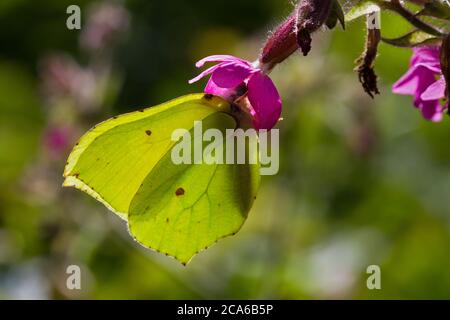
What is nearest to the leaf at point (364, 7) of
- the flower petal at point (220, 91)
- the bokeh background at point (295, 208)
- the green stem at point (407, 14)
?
the green stem at point (407, 14)

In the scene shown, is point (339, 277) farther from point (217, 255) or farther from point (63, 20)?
point (63, 20)

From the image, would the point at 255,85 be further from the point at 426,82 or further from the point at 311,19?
the point at 426,82

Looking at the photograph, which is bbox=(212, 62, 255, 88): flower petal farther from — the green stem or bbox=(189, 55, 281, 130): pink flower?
the green stem

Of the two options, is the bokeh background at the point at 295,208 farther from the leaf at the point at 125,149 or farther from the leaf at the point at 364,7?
the leaf at the point at 364,7

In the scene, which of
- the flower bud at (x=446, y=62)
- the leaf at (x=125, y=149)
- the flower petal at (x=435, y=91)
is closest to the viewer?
the flower bud at (x=446, y=62)

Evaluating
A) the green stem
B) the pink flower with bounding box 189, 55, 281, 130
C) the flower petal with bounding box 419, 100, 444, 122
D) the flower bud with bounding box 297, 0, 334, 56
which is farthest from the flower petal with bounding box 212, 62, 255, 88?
the flower petal with bounding box 419, 100, 444, 122

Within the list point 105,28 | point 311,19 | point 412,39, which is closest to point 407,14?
point 412,39
